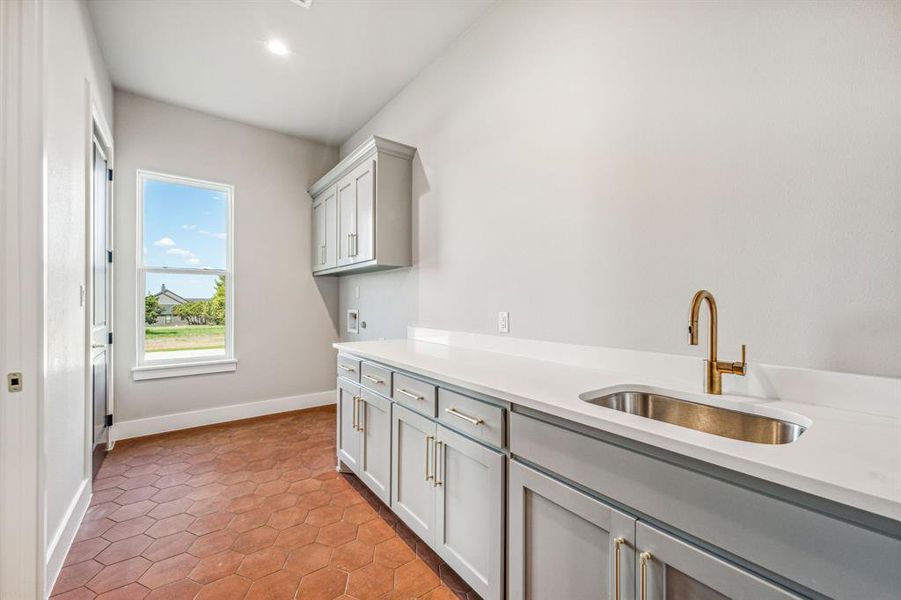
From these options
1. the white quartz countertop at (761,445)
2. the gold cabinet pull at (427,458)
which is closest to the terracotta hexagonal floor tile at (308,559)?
the gold cabinet pull at (427,458)

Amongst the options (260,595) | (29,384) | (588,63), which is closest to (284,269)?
(29,384)

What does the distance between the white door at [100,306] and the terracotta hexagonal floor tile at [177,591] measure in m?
1.52

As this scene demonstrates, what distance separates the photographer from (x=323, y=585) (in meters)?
1.69

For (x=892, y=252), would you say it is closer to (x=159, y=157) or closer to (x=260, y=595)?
(x=260, y=595)

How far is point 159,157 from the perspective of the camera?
356cm

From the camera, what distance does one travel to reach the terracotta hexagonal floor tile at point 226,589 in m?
1.63

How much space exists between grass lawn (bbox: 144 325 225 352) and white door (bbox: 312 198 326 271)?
115cm

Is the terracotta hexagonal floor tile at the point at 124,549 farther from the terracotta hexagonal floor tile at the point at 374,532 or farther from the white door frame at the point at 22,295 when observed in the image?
the terracotta hexagonal floor tile at the point at 374,532

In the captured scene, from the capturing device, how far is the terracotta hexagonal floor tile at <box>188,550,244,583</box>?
1.75 meters

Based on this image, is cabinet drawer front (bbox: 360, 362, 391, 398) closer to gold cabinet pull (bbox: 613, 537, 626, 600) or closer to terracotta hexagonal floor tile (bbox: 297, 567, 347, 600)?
terracotta hexagonal floor tile (bbox: 297, 567, 347, 600)

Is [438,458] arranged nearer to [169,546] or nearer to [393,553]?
[393,553]

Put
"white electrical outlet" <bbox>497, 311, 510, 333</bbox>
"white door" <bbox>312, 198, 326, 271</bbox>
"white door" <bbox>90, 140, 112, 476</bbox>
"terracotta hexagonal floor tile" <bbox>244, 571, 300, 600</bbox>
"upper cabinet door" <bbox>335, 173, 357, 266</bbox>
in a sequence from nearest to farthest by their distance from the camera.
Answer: "terracotta hexagonal floor tile" <bbox>244, 571, 300, 600</bbox> < "white electrical outlet" <bbox>497, 311, 510, 333</bbox> < "white door" <bbox>90, 140, 112, 476</bbox> < "upper cabinet door" <bbox>335, 173, 357, 266</bbox> < "white door" <bbox>312, 198, 326, 271</bbox>

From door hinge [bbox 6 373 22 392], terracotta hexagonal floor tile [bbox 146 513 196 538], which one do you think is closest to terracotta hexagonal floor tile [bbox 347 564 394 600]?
terracotta hexagonal floor tile [bbox 146 513 196 538]

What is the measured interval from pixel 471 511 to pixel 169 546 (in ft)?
5.24
